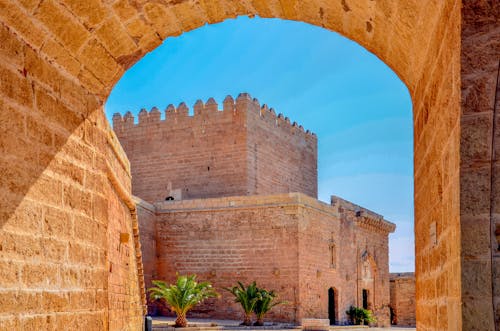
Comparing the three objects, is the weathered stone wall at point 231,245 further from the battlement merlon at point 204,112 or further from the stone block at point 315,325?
the battlement merlon at point 204,112

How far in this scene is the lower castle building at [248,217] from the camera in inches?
725

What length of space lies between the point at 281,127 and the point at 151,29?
66.4 ft

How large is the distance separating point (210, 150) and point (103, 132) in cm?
1785

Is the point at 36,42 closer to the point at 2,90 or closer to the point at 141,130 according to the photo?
Answer: the point at 2,90

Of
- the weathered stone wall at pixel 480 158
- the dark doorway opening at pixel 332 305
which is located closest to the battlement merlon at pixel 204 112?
the dark doorway opening at pixel 332 305

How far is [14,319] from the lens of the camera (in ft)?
10.5

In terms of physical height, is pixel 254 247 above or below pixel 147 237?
below

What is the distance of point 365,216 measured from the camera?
23.2 metres

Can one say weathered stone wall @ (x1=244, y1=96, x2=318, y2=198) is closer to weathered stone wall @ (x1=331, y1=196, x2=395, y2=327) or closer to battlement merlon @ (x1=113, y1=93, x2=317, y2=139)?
battlement merlon @ (x1=113, y1=93, x2=317, y2=139)

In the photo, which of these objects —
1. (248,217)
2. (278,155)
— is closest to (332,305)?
(248,217)

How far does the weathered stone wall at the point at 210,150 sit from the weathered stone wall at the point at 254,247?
2900 mm

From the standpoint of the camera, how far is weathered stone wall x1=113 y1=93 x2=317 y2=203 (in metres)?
22.1

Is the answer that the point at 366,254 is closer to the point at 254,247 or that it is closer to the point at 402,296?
the point at 402,296

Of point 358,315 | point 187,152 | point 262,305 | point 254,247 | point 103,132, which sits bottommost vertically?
point 358,315
